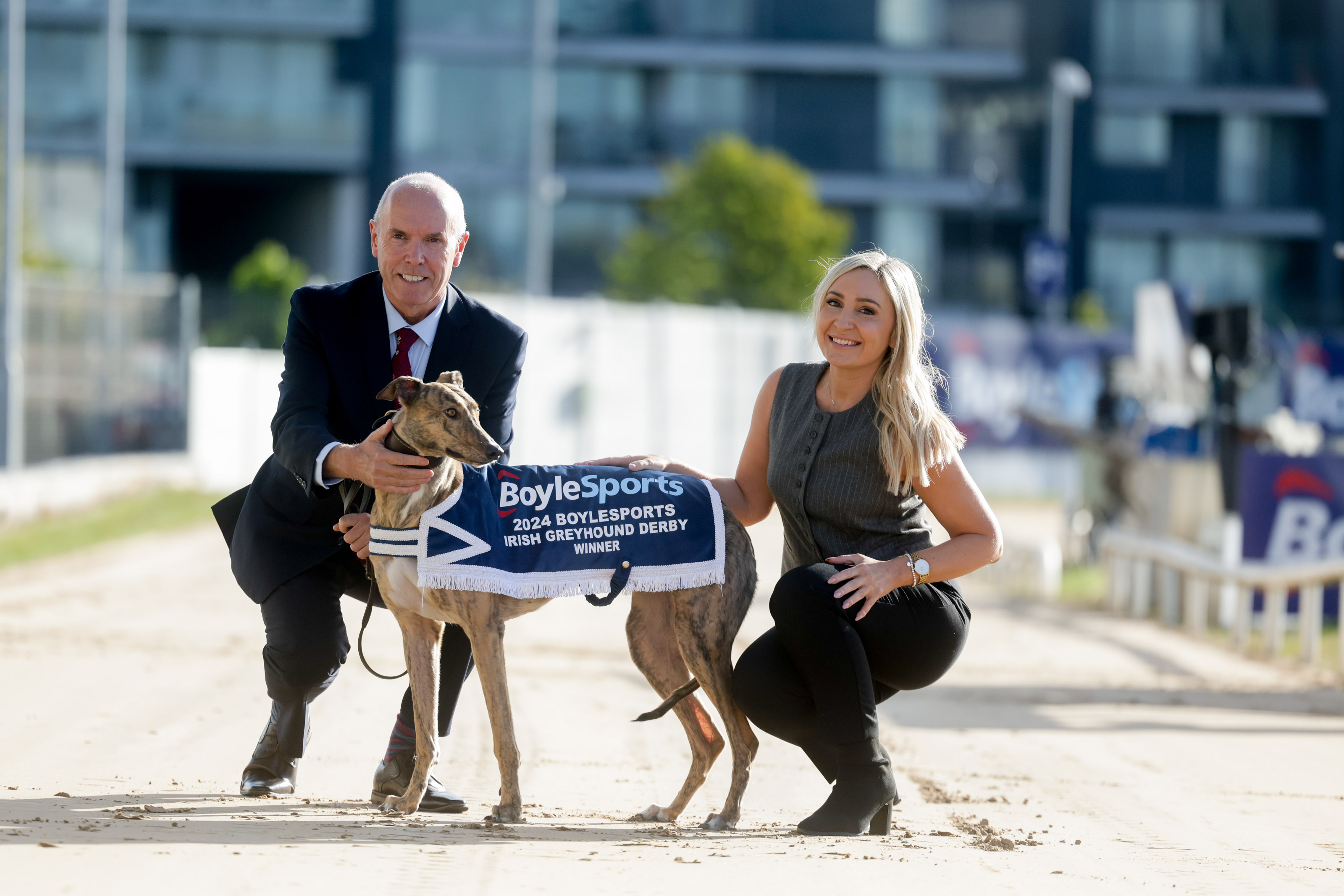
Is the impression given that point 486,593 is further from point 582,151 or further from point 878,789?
point 582,151

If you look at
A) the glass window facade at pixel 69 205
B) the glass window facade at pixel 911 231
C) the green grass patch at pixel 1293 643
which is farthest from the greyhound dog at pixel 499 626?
the glass window facade at pixel 911 231

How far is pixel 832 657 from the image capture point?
482 centimetres

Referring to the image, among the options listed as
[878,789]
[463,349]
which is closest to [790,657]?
[878,789]

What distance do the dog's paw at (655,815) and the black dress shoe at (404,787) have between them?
1.83ft

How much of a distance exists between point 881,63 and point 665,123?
19.2ft

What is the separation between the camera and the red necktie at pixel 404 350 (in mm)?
5227

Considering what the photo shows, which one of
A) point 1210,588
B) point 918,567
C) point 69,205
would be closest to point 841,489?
point 918,567

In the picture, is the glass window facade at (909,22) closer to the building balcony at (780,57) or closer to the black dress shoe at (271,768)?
the building balcony at (780,57)

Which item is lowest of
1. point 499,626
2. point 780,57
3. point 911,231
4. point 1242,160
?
point 499,626

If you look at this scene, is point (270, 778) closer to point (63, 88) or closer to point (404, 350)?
point (404, 350)

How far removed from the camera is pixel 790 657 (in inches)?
196

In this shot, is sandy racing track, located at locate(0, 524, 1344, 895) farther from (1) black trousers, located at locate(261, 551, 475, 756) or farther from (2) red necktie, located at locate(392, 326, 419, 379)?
(2) red necktie, located at locate(392, 326, 419, 379)

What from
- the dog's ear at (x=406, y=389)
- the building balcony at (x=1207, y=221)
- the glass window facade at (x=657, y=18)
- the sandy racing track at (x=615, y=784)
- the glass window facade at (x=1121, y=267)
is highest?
the glass window facade at (x=657, y=18)

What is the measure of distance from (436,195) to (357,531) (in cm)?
106
